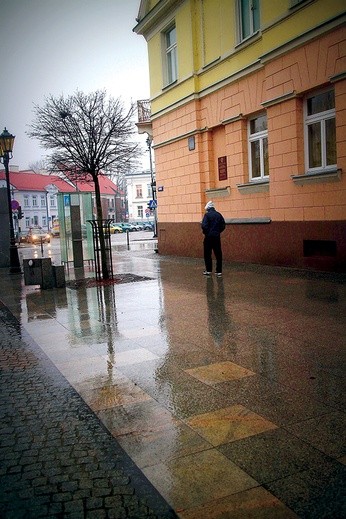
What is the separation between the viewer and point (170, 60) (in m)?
18.7

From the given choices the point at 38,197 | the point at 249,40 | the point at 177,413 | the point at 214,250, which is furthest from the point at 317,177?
the point at 38,197

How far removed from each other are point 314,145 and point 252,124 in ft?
10.1

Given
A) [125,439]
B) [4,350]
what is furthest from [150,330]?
[125,439]

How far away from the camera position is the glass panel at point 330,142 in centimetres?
1129

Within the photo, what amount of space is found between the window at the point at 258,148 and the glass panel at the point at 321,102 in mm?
1952

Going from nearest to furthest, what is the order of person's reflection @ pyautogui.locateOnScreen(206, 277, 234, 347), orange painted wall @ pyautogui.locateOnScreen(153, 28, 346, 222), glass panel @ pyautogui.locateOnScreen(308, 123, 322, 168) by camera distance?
person's reflection @ pyautogui.locateOnScreen(206, 277, 234, 347) → orange painted wall @ pyautogui.locateOnScreen(153, 28, 346, 222) → glass panel @ pyautogui.locateOnScreen(308, 123, 322, 168)

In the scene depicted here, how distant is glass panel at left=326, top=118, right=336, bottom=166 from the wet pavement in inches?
190

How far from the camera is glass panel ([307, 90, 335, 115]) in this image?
11259 millimetres

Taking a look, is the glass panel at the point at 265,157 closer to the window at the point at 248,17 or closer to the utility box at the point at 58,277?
the window at the point at 248,17

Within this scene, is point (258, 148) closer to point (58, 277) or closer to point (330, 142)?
point (330, 142)

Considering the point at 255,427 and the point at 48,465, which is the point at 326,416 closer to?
the point at 255,427

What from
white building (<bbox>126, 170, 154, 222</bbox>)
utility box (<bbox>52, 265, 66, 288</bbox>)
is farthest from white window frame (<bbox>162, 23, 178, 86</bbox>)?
white building (<bbox>126, 170, 154, 222</bbox>)

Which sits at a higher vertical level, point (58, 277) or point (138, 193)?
point (138, 193)

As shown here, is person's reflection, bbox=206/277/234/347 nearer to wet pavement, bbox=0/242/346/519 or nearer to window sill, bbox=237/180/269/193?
wet pavement, bbox=0/242/346/519
